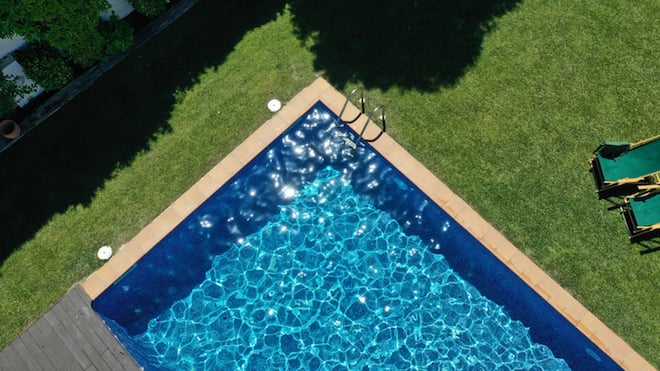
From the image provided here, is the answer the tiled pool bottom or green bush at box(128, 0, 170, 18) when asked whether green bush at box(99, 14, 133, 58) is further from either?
the tiled pool bottom

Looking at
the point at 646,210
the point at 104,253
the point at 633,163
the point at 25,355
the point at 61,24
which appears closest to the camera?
the point at 25,355

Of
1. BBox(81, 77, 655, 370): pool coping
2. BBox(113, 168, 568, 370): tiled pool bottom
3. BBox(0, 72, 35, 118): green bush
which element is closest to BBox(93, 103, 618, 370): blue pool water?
BBox(113, 168, 568, 370): tiled pool bottom

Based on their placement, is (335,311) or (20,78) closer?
(335,311)

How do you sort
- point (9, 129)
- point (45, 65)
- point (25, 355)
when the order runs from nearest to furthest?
point (25, 355) → point (45, 65) → point (9, 129)

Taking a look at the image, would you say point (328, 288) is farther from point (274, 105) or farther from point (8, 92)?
point (8, 92)

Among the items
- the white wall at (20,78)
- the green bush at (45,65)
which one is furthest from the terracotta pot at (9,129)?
the green bush at (45,65)

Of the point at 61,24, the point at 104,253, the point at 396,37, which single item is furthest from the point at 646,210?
the point at 61,24
